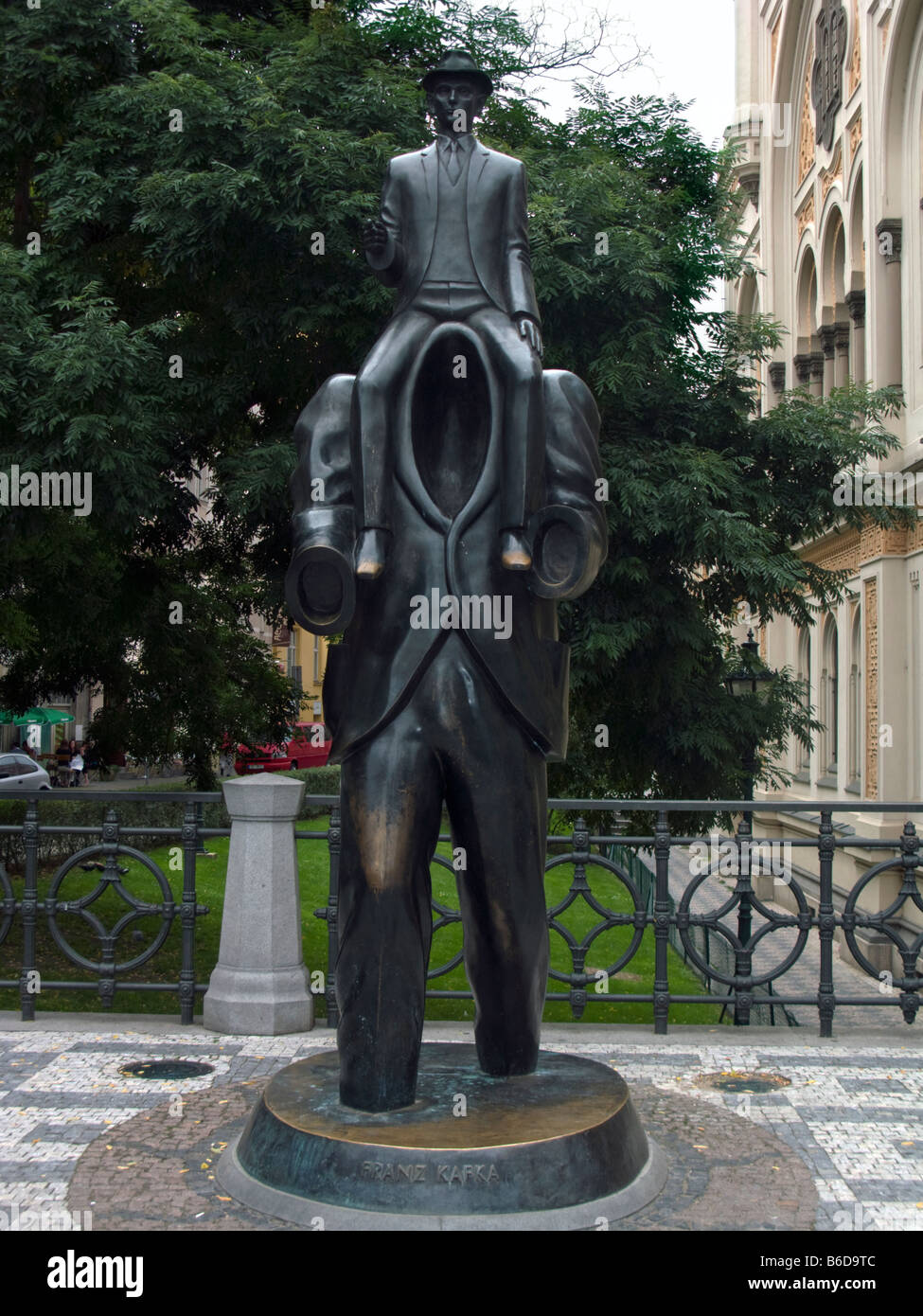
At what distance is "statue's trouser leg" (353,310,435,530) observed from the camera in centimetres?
484

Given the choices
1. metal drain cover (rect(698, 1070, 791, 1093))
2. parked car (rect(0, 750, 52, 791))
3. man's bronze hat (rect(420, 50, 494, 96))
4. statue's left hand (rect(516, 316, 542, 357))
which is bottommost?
metal drain cover (rect(698, 1070, 791, 1093))

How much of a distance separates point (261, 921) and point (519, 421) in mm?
4416

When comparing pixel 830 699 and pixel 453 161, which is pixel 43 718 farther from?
pixel 453 161

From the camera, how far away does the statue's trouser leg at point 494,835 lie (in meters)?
4.78

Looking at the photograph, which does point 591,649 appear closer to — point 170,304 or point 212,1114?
point 170,304

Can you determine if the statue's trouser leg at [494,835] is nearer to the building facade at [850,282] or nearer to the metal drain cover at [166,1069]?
the metal drain cover at [166,1069]

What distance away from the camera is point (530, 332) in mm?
5008

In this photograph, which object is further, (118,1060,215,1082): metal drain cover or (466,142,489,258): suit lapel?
(118,1060,215,1082): metal drain cover

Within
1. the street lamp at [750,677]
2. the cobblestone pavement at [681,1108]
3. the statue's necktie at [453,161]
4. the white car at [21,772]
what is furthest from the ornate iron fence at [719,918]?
the white car at [21,772]

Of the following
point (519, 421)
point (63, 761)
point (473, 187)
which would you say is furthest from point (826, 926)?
point (63, 761)

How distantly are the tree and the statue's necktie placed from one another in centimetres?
472

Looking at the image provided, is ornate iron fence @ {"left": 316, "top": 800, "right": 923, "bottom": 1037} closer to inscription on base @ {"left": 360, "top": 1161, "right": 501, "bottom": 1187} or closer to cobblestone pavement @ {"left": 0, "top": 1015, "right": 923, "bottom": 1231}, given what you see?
cobblestone pavement @ {"left": 0, "top": 1015, "right": 923, "bottom": 1231}

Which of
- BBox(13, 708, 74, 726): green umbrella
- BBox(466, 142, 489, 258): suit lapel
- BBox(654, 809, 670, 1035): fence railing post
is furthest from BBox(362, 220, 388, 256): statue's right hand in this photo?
BBox(13, 708, 74, 726): green umbrella

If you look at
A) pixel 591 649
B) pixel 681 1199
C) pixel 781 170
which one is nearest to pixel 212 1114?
pixel 681 1199
